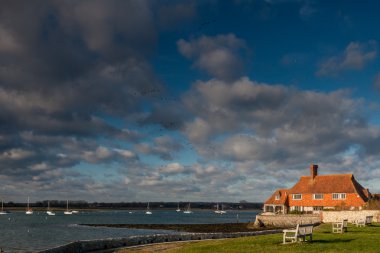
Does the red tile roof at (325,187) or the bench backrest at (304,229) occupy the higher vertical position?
the red tile roof at (325,187)

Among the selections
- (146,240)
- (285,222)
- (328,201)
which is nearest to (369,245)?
(146,240)

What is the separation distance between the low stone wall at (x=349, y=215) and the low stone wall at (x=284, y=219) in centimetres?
290

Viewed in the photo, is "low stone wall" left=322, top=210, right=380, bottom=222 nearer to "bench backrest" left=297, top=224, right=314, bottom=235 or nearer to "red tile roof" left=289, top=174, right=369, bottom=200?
"red tile roof" left=289, top=174, right=369, bottom=200

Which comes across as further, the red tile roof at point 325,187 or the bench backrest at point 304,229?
the red tile roof at point 325,187

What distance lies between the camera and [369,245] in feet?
85.7

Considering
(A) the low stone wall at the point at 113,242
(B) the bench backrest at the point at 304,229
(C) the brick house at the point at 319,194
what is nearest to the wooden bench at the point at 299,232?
(B) the bench backrest at the point at 304,229

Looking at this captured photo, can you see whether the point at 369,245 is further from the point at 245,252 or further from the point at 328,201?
the point at 328,201

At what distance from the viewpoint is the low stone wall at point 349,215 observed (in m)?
60.6

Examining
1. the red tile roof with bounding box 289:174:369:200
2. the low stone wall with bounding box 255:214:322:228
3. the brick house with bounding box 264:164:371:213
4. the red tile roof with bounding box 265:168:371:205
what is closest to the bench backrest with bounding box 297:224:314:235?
the low stone wall with bounding box 255:214:322:228

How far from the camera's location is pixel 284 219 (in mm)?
79375

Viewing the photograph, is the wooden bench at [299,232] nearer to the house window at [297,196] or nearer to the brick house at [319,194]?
the brick house at [319,194]

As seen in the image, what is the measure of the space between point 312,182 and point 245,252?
66.5 m

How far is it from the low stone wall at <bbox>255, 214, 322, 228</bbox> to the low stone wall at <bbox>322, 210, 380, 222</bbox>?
9.51ft

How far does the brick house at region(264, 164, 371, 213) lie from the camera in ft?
268
